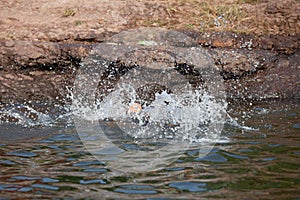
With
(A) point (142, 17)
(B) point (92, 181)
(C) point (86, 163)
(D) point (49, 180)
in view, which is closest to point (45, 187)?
(D) point (49, 180)

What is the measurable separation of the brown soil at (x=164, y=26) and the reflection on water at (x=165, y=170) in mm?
1538

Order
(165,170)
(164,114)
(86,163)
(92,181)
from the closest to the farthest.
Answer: (92,181), (165,170), (86,163), (164,114)

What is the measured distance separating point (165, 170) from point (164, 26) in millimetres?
3524

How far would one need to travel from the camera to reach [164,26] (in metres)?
7.12

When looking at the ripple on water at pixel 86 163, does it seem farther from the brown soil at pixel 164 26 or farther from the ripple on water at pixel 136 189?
the brown soil at pixel 164 26

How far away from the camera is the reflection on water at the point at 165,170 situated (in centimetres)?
349

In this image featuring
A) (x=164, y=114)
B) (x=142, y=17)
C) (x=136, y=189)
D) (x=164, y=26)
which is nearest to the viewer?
(x=136, y=189)

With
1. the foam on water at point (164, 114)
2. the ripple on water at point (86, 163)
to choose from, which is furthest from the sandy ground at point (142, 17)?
the ripple on water at point (86, 163)

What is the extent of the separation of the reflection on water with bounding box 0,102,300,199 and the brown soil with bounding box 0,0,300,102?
60.6 inches

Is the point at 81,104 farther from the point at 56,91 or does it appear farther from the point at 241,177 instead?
the point at 241,177

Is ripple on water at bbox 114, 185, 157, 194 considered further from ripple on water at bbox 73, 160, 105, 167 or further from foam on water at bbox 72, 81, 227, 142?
foam on water at bbox 72, 81, 227, 142

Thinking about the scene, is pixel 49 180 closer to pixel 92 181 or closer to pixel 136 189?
pixel 92 181

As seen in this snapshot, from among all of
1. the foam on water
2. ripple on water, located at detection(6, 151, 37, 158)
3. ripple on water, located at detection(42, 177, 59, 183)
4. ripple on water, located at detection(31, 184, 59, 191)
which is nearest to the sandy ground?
the foam on water

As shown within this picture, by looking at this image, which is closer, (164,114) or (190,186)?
(190,186)
